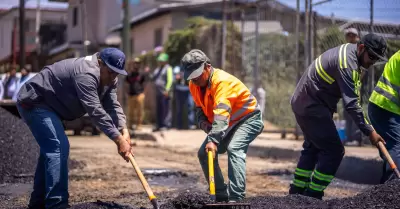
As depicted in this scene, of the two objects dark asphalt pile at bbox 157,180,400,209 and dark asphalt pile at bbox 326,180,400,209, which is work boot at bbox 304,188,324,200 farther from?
dark asphalt pile at bbox 326,180,400,209

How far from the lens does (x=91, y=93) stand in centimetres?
671

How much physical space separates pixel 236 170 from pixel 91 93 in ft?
5.02

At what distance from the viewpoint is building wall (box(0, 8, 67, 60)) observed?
120 feet

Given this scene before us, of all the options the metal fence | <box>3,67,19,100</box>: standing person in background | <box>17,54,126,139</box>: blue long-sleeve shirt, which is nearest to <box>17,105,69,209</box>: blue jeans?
<box>17,54,126,139</box>: blue long-sleeve shirt

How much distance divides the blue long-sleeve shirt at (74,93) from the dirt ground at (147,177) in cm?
131

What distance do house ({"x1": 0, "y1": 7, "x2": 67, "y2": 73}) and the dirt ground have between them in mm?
19646

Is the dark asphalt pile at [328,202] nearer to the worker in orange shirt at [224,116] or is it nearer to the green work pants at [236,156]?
the green work pants at [236,156]

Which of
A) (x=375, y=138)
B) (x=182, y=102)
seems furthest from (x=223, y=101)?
(x=182, y=102)

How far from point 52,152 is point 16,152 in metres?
4.01

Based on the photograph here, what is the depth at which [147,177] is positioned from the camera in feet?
34.9

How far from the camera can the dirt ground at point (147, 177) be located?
8.64 m

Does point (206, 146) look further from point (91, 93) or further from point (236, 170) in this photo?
point (91, 93)

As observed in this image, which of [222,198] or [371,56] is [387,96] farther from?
[222,198]

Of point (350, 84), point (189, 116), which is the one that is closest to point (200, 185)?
point (350, 84)
